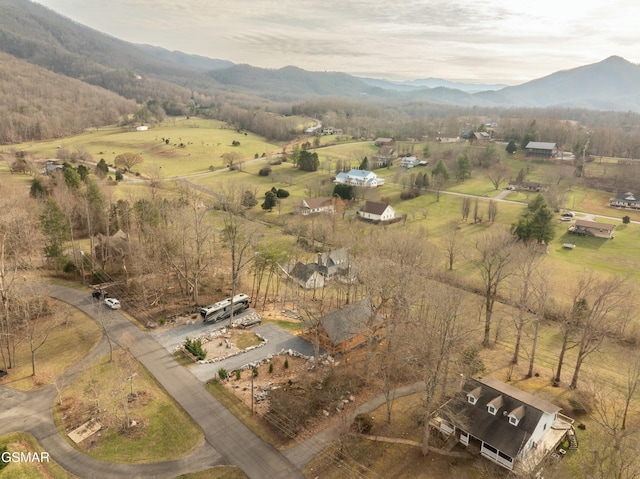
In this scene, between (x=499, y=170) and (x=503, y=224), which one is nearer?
(x=503, y=224)

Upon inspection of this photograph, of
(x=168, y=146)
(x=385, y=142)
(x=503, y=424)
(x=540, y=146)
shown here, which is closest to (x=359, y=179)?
(x=385, y=142)

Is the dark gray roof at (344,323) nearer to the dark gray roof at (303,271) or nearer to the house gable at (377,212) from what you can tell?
the dark gray roof at (303,271)

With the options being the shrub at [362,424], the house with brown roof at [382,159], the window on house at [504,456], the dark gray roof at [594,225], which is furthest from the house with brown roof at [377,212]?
the window on house at [504,456]

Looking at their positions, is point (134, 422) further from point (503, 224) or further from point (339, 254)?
point (503, 224)

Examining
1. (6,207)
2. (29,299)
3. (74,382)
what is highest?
(6,207)

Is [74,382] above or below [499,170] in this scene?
below

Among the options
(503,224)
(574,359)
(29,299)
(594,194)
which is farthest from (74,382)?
(594,194)

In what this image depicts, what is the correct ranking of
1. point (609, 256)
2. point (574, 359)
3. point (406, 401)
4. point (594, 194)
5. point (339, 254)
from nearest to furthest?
point (406, 401)
point (574, 359)
point (339, 254)
point (609, 256)
point (594, 194)

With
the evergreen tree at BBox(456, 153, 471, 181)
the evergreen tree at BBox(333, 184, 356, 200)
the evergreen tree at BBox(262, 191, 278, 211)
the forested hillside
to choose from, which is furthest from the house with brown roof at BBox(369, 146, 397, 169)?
the forested hillside
